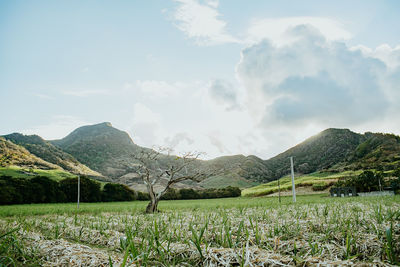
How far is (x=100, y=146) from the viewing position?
454 ft

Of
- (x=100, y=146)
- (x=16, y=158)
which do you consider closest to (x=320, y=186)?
(x=16, y=158)

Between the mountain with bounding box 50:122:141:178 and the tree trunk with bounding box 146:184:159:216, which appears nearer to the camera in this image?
the tree trunk with bounding box 146:184:159:216

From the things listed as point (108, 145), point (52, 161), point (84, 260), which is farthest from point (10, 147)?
point (84, 260)

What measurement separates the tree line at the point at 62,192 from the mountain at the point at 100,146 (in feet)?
148

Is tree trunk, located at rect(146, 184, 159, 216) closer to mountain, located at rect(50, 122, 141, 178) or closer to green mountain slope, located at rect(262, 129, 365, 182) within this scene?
mountain, located at rect(50, 122, 141, 178)

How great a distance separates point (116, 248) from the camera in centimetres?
345

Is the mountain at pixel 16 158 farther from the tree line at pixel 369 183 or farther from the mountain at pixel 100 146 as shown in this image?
the tree line at pixel 369 183

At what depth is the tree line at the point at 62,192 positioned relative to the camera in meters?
33.7

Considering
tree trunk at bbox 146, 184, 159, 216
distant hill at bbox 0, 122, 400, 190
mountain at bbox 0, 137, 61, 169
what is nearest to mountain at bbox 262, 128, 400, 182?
distant hill at bbox 0, 122, 400, 190

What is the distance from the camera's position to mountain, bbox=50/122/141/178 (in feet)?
380

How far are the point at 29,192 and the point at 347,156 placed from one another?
123159 millimetres

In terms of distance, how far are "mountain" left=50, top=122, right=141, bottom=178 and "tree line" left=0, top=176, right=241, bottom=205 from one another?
45.2 metres

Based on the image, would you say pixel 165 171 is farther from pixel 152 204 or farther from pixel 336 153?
pixel 336 153

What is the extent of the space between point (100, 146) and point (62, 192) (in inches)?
4201
